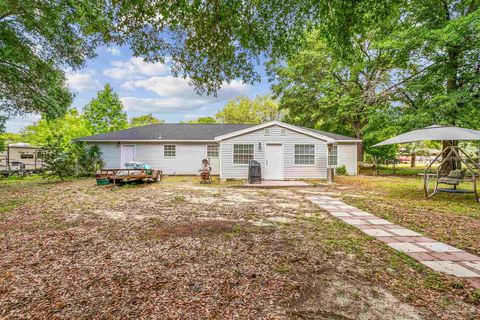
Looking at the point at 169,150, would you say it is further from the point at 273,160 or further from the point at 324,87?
the point at 324,87

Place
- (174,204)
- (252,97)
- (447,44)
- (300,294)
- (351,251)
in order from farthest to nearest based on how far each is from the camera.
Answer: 1. (252,97)
2. (447,44)
3. (174,204)
4. (351,251)
5. (300,294)

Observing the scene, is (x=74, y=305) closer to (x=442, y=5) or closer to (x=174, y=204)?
(x=174, y=204)

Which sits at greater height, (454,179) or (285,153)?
(285,153)

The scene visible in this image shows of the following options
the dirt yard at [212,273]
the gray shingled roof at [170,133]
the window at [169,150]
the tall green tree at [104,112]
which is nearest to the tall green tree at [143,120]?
the tall green tree at [104,112]

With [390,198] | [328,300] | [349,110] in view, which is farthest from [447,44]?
[328,300]

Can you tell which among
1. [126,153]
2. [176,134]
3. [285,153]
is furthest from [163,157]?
[285,153]

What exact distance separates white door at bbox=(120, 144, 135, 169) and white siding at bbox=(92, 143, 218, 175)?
20 cm

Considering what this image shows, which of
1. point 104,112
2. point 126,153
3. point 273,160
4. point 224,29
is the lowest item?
point 273,160

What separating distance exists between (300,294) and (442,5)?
16145 mm

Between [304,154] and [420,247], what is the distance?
977cm

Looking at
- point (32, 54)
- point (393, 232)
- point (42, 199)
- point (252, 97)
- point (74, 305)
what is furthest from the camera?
point (252, 97)

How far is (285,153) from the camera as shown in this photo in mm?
13328

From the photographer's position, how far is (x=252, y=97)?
1533 inches

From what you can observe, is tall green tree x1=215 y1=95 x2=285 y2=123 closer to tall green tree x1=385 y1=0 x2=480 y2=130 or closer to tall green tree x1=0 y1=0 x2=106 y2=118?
tall green tree x1=385 y1=0 x2=480 y2=130
